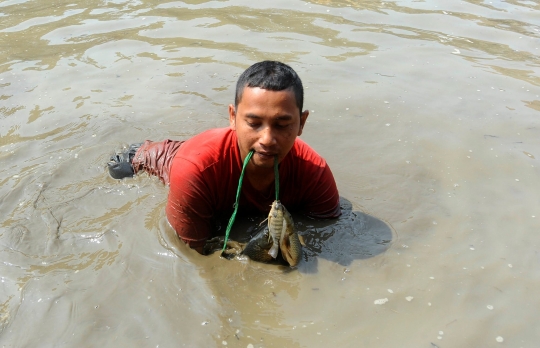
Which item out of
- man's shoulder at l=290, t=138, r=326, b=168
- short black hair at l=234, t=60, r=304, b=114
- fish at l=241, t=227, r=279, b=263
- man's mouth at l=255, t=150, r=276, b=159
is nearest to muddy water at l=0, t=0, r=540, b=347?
fish at l=241, t=227, r=279, b=263

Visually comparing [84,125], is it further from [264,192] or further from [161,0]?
[161,0]

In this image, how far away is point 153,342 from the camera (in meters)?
2.46

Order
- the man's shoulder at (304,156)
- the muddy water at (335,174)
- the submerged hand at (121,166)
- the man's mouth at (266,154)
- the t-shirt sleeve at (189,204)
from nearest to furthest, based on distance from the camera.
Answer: the muddy water at (335,174) → the man's mouth at (266,154) → the t-shirt sleeve at (189,204) → the man's shoulder at (304,156) → the submerged hand at (121,166)

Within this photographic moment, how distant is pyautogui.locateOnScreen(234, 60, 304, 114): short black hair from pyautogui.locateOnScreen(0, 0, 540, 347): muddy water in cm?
96

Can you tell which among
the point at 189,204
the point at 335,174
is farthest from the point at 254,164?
the point at 335,174

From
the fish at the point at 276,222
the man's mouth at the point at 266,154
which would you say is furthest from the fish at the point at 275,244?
the man's mouth at the point at 266,154

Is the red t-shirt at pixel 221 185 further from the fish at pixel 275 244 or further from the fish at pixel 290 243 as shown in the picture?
the fish at pixel 290 243

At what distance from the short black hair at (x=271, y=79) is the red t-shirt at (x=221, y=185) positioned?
14.2 inches

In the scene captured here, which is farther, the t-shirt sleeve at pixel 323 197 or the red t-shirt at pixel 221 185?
the t-shirt sleeve at pixel 323 197

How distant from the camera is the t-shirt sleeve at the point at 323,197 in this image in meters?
3.18

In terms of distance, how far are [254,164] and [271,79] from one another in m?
0.51

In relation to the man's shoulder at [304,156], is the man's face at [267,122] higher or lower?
higher

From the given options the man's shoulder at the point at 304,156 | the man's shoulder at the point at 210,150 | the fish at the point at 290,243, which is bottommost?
the fish at the point at 290,243

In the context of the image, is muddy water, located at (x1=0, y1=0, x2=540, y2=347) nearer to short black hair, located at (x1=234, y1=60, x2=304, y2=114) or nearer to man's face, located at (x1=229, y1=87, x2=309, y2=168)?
man's face, located at (x1=229, y1=87, x2=309, y2=168)
